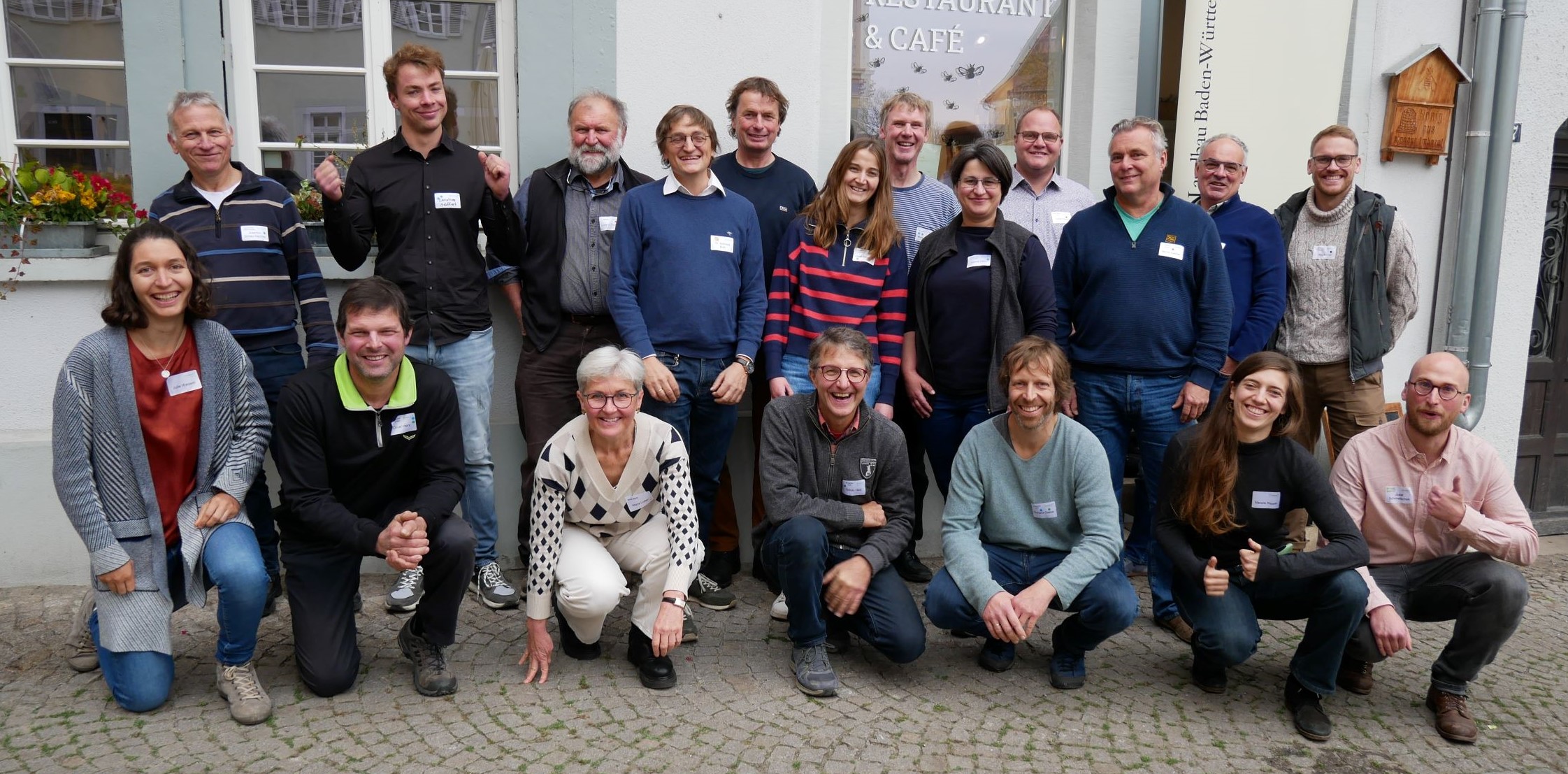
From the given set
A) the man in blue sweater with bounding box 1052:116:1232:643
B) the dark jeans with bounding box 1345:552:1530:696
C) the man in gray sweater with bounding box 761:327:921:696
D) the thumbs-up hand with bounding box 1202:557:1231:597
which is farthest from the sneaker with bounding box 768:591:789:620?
the dark jeans with bounding box 1345:552:1530:696

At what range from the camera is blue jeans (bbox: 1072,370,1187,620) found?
432 cm

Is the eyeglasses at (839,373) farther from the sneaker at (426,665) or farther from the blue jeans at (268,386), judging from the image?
the blue jeans at (268,386)

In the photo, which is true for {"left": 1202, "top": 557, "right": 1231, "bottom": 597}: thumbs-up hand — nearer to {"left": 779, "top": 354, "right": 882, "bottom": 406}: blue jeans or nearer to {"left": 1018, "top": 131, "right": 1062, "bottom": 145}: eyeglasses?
{"left": 779, "top": 354, "right": 882, "bottom": 406}: blue jeans

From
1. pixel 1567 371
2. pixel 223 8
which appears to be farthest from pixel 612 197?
pixel 1567 371

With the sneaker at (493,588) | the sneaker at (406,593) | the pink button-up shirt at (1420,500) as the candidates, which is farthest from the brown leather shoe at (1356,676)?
the sneaker at (406,593)

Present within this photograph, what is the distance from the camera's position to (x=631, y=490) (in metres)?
3.81

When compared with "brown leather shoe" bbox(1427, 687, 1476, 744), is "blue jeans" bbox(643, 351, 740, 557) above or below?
above

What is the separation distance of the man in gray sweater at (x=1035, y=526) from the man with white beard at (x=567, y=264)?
5.48 feet

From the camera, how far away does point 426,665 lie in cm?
372

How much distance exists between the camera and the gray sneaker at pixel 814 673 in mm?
3744

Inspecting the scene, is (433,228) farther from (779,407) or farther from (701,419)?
(779,407)

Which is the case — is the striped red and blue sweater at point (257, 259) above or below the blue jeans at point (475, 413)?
above

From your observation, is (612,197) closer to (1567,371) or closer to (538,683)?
(538,683)

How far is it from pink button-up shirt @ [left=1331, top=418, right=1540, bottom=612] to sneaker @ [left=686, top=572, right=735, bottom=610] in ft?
7.88
